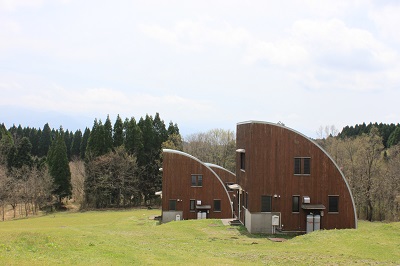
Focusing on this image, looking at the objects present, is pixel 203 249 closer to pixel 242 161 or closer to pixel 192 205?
pixel 242 161

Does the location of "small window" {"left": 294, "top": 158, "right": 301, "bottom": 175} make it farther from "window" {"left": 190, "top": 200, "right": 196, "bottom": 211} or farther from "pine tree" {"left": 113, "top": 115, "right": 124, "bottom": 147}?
"pine tree" {"left": 113, "top": 115, "right": 124, "bottom": 147}

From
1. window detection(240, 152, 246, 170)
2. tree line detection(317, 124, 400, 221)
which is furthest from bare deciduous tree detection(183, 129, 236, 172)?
window detection(240, 152, 246, 170)

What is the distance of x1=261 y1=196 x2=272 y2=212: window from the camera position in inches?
1035

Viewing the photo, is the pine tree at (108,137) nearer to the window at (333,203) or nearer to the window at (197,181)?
the window at (197,181)

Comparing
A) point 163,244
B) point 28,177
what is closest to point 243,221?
point 163,244

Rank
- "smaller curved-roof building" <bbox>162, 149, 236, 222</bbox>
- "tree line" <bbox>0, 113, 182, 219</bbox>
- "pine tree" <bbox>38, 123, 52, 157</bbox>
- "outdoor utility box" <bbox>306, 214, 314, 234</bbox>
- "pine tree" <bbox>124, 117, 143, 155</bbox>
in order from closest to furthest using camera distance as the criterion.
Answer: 1. "outdoor utility box" <bbox>306, 214, 314, 234</bbox>
2. "smaller curved-roof building" <bbox>162, 149, 236, 222</bbox>
3. "tree line" <bbox>0, 113, 182, 219</bbox>
4. "pine tree" <bbox>124, 117, 143, 155</bbox>
5. "pine tree" <bbox>38, 123, 52, 157</bbox>

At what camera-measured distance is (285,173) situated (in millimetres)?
26375

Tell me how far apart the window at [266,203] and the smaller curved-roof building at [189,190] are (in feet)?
41.4

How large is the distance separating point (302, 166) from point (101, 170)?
38804 mm

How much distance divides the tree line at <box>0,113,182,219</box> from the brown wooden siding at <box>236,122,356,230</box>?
35.0m

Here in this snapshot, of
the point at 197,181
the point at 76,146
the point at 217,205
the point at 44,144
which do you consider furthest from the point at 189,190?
the point at 44,144

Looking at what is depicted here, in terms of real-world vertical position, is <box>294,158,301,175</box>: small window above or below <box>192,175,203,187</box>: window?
above

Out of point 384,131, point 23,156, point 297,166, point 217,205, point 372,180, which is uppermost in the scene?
point 384,131

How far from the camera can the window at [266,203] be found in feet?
86.3
